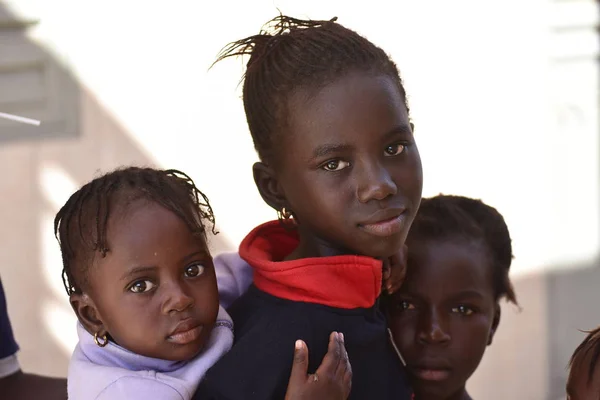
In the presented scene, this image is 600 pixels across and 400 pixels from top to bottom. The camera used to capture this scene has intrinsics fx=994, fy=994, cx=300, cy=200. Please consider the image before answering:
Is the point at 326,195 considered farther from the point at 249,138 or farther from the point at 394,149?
the point at 249,138

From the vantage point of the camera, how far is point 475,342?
7.48ft

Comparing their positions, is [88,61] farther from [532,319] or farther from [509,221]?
[532,319]

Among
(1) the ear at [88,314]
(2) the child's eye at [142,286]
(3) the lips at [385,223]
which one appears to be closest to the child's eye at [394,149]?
(3) the lips at [385,223]

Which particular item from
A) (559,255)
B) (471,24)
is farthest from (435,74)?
(559,255)

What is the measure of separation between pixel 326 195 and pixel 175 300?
1.13 feet

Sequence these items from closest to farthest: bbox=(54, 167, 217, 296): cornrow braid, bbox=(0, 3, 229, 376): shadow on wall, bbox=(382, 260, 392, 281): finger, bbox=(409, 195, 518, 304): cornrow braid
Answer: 1. bbox=(54, 167, 217, 296): cornrow braid
2. bbox=(382, 260, 392, 281): finger
3. bbox=(409, 195, 518, 304): cornrow braid
4. bbox=(0, 3, 229, 376): shadow on wall

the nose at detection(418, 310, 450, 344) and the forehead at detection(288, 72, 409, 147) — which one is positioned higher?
the forehead at detection(288, 72, 409, 147)

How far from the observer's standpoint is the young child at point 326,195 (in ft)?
6.05

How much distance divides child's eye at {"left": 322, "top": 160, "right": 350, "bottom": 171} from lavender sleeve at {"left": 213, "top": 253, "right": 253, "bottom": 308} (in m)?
0.49

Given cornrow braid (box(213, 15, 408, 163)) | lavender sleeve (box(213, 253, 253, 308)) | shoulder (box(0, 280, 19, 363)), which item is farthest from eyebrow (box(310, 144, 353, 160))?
shoulder (box(0, 280, 19, 363))

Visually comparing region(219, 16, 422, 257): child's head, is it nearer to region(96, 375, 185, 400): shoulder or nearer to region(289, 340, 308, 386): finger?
region(289, 340, 308, 386): finger

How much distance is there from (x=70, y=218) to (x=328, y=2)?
2399 mm

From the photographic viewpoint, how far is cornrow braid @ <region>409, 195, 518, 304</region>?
7.68 ft

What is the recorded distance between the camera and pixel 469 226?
2357mm
